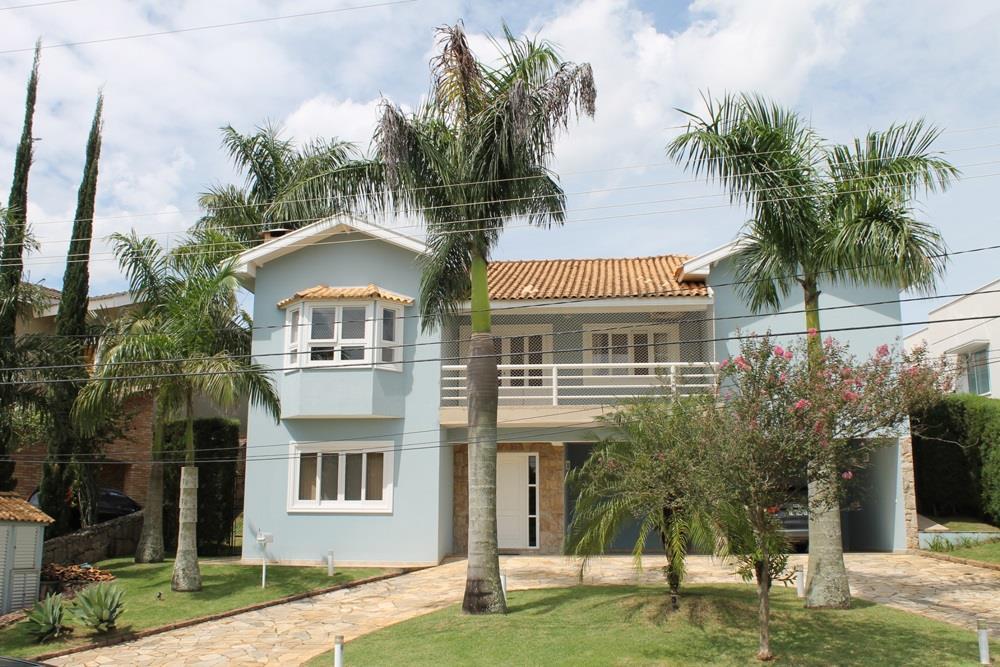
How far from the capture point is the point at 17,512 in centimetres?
1745

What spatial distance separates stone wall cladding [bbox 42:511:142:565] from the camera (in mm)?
20078

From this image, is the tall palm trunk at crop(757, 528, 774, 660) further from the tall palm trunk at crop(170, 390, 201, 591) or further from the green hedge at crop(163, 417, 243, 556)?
the green hedge at crop(163, 417, 243, 556)

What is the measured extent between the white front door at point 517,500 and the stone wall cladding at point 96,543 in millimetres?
8946

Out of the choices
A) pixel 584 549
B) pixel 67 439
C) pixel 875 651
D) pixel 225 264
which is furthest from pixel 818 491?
pixel 67 439

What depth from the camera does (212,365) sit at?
697 inches

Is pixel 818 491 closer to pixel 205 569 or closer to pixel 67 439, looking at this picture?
pixel 205 569

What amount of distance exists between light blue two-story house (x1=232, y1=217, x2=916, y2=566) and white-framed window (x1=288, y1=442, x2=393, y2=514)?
33 mm

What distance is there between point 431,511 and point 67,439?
865 cm

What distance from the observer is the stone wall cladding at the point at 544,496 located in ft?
72.6

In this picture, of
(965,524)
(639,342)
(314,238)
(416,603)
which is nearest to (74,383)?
(314,238)

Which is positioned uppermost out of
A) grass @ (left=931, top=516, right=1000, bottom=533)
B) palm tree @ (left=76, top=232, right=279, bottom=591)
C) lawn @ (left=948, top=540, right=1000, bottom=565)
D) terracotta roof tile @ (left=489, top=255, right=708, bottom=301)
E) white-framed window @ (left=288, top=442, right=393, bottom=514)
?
terracotta roof tile @ (left=489, top=255, right=708, bottom=301)

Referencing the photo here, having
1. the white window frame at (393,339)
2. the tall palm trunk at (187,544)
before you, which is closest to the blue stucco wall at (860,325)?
the white window frame at (393,339)

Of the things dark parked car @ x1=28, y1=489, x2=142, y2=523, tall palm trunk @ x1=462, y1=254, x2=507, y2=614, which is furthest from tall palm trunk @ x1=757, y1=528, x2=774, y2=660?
dark parked car @ x1=28, y1=489, x2=142, y2=523

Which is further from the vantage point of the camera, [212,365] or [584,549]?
[212,365]
